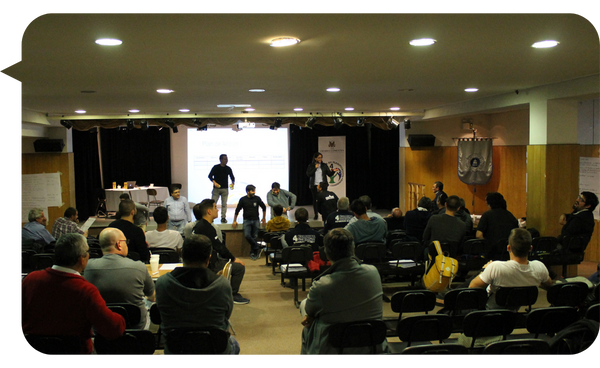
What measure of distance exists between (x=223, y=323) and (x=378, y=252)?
11.9ft

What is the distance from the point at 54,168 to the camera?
13.2 meters

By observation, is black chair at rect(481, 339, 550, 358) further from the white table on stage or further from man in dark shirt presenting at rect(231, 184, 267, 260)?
the white table on stage

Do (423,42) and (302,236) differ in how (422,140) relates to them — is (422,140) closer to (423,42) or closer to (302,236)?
(302,236)

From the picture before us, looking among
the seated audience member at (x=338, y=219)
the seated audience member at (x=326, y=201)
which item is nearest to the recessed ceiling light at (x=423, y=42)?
the seated audience member at (x=338, y=219)

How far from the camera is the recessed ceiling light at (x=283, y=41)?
4176mm

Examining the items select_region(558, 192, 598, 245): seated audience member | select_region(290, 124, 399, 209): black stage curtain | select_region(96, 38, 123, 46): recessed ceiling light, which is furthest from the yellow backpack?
select_region(290, 124, 399, 209): black stage curtain

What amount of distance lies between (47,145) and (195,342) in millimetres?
11713

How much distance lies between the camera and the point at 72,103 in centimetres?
951

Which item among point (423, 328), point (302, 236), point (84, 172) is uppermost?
point (84, 172)

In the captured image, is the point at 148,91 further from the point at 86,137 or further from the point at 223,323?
the point at 86,137

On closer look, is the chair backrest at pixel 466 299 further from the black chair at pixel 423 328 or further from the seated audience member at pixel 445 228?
the seated audience member at pixel 445 228

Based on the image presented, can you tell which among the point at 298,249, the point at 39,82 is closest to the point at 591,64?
the point at 298,249

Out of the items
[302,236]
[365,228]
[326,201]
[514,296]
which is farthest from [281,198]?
[514,296]

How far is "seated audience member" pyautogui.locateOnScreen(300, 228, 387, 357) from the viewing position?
10.1 ft
